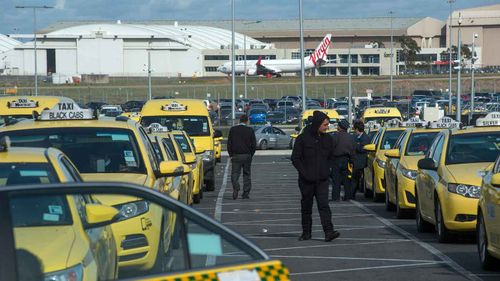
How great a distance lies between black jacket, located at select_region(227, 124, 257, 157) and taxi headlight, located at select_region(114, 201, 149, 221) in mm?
16865

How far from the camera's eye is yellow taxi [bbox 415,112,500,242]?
46.7ft

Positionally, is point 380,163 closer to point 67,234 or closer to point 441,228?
point 441,228

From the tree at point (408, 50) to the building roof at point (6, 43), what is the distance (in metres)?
52.1

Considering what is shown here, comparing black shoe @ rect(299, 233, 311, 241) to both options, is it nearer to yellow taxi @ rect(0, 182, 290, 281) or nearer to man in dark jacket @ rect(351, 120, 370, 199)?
man in dark jacket @ rect(351, 120, 370, 199)

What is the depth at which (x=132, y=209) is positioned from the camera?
689 centimetres

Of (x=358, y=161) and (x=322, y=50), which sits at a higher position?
(x=322, y=50)

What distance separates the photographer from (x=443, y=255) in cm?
1365

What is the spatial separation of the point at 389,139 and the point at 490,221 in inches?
553

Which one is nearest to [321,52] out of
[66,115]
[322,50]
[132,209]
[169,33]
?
[322,50]

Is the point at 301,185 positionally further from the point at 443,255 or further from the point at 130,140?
the point at 130,140

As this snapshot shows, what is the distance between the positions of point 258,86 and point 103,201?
112 metres

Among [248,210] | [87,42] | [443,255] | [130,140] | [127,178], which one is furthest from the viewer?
[87,42]

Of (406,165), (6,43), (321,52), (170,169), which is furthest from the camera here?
(6,43)

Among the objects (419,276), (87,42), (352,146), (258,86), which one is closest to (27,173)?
(419,276)
